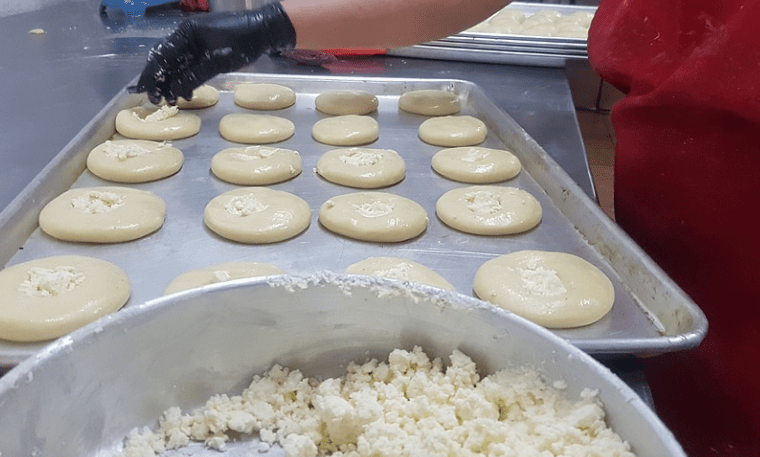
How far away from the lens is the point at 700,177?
3.64 ft

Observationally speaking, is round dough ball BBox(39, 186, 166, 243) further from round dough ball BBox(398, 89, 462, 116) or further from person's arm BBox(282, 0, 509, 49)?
round dough ball BBox(398, 89, 462, 116)

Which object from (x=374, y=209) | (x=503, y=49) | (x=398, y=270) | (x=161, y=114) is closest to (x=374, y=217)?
(x=374, y=209)

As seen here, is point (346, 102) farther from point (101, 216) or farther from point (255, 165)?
point (101, 216)

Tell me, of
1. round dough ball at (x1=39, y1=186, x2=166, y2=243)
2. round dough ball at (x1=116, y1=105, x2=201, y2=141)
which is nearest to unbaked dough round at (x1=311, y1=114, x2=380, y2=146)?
round dough ball at (x1=116, y1=105, x2=201, y2=141)

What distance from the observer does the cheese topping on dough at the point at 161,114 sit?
1763 mm

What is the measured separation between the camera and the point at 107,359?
612 mm

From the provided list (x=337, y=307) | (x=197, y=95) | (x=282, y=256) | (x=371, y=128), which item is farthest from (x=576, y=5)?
(x=337, y=307)

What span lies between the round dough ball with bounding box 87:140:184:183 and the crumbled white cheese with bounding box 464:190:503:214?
0.77m

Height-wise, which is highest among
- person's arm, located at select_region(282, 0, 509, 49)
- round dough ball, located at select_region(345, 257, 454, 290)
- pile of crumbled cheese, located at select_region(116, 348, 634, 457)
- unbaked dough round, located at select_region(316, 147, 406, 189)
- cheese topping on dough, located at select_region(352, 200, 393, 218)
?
person's arm, located at select_region(282, 0, 509, 49)

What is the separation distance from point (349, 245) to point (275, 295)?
0.65 m

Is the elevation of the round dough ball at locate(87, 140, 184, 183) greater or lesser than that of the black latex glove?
lesser

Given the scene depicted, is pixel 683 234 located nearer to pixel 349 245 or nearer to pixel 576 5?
pixel 349 245

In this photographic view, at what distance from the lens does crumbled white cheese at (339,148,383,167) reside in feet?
5.27

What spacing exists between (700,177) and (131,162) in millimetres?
1300
